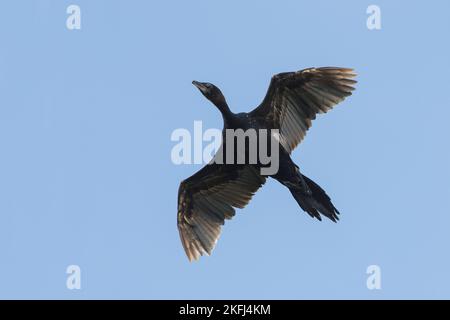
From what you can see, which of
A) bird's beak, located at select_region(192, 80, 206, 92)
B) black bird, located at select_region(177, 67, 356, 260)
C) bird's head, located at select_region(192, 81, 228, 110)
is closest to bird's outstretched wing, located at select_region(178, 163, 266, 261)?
black bird, located at select_region(177, 67, 356, 260)

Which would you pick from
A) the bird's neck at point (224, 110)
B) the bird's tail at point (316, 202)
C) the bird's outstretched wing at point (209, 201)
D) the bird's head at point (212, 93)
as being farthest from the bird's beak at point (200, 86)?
the bird's tail at point (316, 202)

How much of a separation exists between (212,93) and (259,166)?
1826mm

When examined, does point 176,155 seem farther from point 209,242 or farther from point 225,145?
point 209,242

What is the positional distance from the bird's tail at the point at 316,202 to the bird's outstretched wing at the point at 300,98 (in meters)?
1.16

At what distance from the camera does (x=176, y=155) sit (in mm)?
22000

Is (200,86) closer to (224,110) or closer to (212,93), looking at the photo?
(212,93)

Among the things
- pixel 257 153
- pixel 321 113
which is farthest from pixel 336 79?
pixel 257 153

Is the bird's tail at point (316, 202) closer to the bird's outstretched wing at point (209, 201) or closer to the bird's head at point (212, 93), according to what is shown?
the bird's outstretched wing at point (209, 201)

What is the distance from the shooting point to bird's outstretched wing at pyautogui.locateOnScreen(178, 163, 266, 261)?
2389 centimetres

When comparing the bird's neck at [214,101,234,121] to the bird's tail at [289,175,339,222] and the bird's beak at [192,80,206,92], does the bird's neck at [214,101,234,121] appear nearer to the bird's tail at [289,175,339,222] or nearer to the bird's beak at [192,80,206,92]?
the bird's beak at [192,80,206,92]

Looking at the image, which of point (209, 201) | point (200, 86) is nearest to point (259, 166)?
point (209, 201)

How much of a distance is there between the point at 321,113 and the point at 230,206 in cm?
296

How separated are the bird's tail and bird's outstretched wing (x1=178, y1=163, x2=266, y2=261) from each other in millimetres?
1777

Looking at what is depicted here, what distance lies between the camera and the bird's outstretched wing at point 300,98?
22766mm
